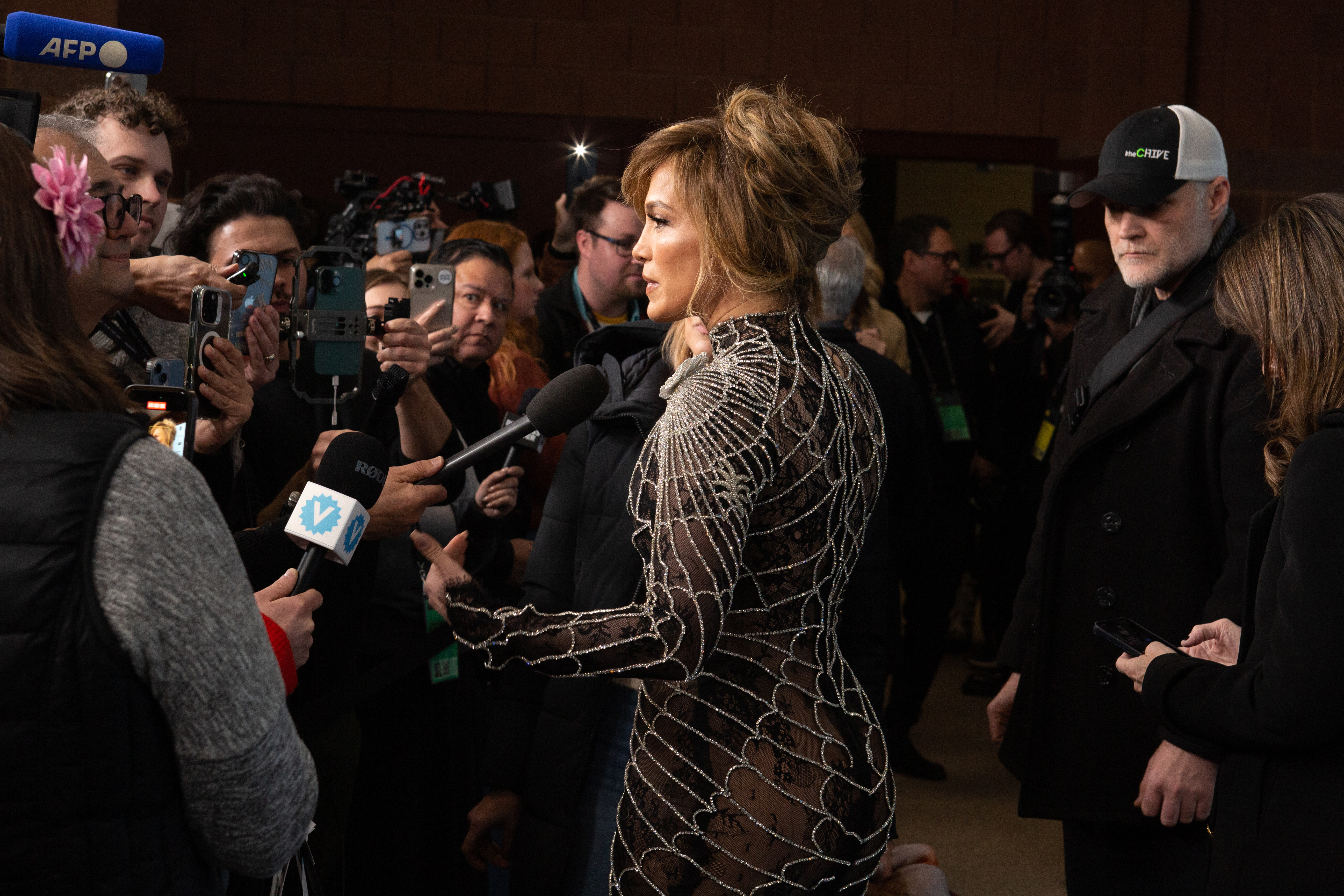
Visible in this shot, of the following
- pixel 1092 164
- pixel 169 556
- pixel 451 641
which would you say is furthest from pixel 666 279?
pixel 1092 164

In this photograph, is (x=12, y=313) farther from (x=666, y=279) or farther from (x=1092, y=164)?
(x=1092, y=164)

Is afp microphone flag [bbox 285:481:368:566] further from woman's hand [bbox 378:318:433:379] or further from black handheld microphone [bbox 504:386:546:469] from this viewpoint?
woman's hand [bbox 378:318:433:379]

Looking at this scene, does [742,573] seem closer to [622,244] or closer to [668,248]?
[668,248]

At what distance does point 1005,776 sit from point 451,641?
2.20 m

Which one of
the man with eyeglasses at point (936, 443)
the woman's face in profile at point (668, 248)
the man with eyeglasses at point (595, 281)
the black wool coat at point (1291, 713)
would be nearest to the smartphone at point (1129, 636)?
the black wool coat at point (1291, 713)

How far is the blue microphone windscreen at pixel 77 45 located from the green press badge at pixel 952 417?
2.84 m

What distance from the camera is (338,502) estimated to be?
1229mm

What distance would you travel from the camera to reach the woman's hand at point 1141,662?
4.83ft

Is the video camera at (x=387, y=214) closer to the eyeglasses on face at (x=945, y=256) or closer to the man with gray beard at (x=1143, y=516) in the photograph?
the man with gray beard at (x=1143, y=516)

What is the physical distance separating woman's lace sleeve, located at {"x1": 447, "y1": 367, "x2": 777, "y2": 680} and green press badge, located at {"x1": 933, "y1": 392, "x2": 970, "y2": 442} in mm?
2791

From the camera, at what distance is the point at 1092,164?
580 cm

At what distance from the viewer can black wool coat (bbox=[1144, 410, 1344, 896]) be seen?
1.17m

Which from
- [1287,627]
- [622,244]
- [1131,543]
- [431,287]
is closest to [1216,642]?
[1131,543]

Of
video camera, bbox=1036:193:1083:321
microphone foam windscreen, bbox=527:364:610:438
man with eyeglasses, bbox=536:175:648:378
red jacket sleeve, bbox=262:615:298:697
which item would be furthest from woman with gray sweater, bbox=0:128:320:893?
video camera, bbox=1036:193:1083:321
